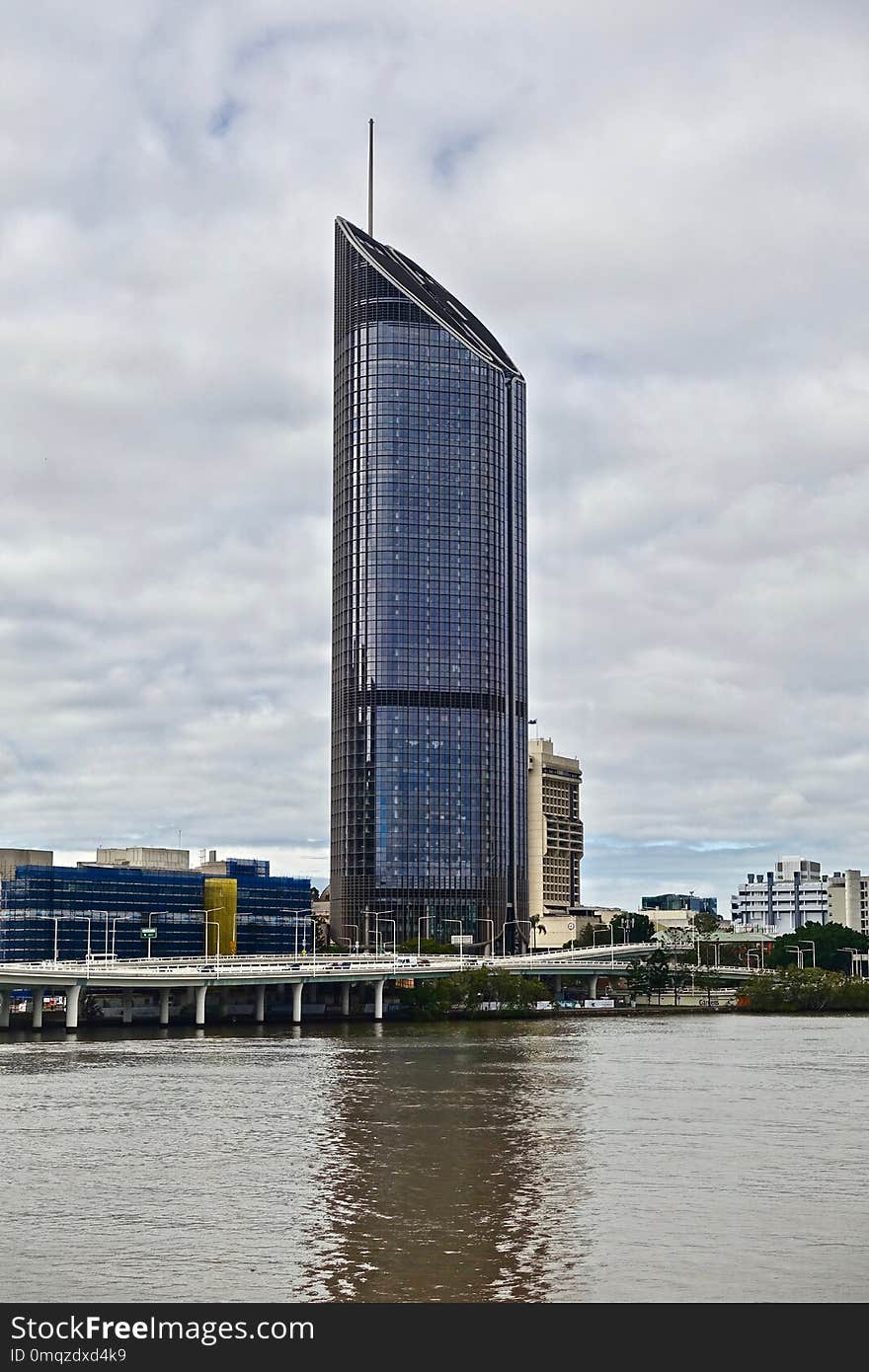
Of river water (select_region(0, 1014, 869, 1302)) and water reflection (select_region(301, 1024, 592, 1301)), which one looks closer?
river water (select_region(0, 1014, 869, 1302))

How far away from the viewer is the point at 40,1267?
52312 millimetres

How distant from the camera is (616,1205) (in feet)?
212

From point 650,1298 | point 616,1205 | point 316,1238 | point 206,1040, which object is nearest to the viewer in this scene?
point 650,1298

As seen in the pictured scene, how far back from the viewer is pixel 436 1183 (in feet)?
230

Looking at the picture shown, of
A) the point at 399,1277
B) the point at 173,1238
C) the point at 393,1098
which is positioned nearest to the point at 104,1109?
the point at 393,1098

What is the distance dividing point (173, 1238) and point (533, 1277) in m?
14.1

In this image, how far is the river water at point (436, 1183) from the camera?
167 feet

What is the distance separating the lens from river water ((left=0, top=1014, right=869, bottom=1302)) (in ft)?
167

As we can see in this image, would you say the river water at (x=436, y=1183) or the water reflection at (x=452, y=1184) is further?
the water reflection at (x=452, y=1184)

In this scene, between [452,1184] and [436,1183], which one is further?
[436,1183]

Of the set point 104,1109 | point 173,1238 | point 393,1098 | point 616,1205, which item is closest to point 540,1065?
point 393,1098
